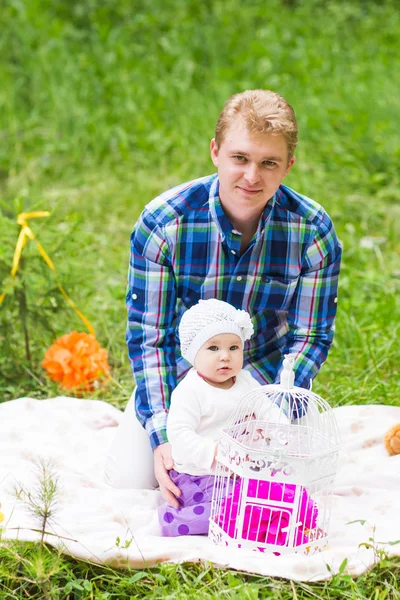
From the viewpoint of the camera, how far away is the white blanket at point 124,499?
2.40 m

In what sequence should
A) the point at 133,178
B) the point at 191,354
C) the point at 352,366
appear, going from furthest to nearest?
the point at 133,178 → the point at 352,366 → the point at 191,354

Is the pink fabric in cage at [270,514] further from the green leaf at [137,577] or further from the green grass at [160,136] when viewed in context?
the green grass at [160,136]

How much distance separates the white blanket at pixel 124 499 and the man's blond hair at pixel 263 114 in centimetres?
114

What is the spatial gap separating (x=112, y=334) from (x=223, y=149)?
176cm

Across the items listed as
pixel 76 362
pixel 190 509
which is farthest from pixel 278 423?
pixel 76 362

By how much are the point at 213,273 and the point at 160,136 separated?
3811 millimetres

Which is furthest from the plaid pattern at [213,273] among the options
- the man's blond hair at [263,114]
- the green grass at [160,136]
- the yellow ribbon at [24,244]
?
the yellow ribbon at [24,244]

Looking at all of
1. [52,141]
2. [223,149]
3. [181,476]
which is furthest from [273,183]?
[52,141]

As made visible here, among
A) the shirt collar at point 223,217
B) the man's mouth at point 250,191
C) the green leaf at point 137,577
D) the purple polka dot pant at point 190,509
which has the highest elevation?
the man's mouth at point 250,191

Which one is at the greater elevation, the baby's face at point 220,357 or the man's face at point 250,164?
the man's face at point 250,164

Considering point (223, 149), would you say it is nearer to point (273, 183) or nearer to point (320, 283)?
point (273, 183)

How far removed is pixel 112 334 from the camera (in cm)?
418

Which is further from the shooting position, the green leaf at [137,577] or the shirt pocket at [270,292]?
the shirt pocket at [270,292]

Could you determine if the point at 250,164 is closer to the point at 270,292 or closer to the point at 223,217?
the point at 223,217
